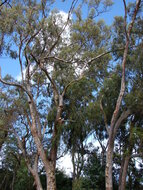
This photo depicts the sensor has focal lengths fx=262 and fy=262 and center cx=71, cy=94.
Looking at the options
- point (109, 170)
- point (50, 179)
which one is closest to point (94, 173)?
point (109, 170)

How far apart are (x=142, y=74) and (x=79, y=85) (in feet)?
11.1

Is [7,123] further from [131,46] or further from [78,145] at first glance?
[131,46]

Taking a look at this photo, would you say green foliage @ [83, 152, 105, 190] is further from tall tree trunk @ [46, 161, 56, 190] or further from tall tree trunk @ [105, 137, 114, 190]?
tall tree trunk @ [46, 161, 56, 190]

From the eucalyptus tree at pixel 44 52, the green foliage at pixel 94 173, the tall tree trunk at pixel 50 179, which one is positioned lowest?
the tall tree trunk at pixel 50 179

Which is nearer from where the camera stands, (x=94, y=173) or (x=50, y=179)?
(x=50, y=179)

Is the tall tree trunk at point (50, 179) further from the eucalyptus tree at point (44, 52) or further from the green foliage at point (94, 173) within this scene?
the green foliage at point (94, 173)

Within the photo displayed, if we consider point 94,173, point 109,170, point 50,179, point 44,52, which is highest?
point 44,52

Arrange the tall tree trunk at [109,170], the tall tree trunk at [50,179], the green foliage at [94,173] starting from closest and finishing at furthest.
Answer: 1. the tall tree trunk at [109,170]
2. the tall tree trunk at [50,179]
3. the green foliage at [94,173]

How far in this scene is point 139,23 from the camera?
13461 millimetres

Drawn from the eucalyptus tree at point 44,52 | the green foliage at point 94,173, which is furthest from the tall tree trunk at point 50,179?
the green foliage at point 94,173

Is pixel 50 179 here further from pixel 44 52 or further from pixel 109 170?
pixel 44 52

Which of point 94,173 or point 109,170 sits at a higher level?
point 94,173

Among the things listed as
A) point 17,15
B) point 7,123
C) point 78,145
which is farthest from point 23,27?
point 78,145

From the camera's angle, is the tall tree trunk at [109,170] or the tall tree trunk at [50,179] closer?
the tall tree trunk at [109,170]
